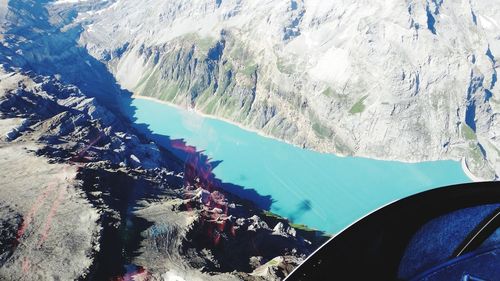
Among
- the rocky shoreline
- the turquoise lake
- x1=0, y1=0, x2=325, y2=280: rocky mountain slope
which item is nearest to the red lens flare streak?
x1=0, y1=0, x2=325, y2=280: rocky mountain slope

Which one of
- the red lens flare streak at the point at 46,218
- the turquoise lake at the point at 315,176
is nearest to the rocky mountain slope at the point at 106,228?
the red lens flare streak at the point at 46,218

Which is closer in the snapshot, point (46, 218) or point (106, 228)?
point (46, 218)

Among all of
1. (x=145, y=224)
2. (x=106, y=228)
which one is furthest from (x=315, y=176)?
(x=106, y=228)

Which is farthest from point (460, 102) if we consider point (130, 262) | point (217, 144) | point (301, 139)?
point (130, 262)

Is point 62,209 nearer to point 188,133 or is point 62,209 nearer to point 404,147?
point 188,133

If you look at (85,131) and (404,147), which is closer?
(85,131)

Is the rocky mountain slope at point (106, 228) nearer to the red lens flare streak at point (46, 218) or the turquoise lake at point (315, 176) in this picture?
the red lens flare streak at point (46, 218)

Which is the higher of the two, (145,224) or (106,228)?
(106,228)

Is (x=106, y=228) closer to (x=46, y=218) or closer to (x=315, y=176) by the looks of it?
(x=46, y=218)

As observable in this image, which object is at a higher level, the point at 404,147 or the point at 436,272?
the point at 436,272
